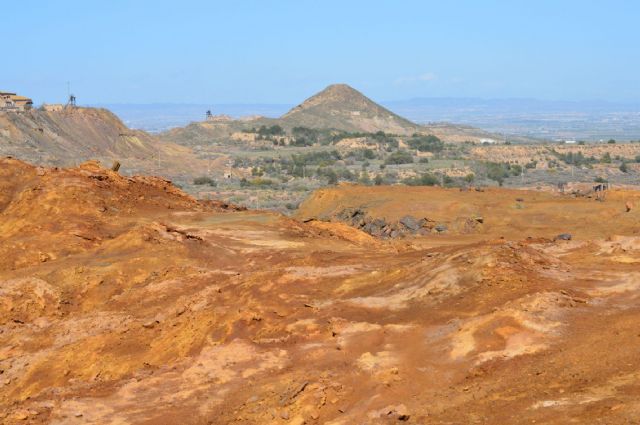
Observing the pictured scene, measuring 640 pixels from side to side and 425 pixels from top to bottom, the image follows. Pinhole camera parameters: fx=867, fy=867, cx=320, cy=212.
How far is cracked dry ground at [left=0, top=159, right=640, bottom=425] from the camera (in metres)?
13.4

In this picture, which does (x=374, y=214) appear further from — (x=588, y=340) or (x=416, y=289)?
(x=588, y=340)

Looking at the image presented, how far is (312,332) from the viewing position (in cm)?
1738

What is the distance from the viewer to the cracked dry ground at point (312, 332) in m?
13.4

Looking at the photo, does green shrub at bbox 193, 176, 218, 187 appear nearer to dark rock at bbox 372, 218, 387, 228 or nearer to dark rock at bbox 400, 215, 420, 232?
dark rock at bbox 372, 218, 387, 228

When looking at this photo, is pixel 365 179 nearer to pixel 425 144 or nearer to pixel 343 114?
pixel 425 144

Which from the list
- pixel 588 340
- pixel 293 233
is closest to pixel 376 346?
pixel 588 340

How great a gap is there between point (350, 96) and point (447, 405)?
158 meters

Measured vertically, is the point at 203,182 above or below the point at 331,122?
below

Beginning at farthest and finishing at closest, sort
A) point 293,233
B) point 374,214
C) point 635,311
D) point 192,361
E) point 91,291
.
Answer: point 374,214 < point 293,233 < point 91,291 < point 192,361 < point 635,311

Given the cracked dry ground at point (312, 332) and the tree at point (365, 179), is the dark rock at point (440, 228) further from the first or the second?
the tree at point (365, 179)

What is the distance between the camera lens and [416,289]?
1892cm

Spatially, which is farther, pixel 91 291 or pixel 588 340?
pixel 91 291

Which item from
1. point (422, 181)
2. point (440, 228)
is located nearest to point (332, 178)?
point (422, 181)

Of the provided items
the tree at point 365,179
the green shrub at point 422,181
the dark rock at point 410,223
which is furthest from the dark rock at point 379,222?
the tree at point 365,179
